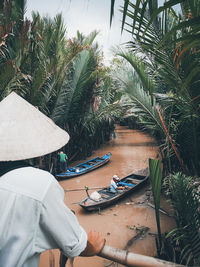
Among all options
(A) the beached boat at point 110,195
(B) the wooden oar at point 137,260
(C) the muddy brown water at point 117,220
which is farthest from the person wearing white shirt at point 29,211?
(A) the beached boat at point 110,195

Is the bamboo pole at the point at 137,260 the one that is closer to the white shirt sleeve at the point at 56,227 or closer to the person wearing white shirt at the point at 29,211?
the person wearing white shirt at the point at 29,211

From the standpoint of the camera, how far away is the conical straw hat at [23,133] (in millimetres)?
1036

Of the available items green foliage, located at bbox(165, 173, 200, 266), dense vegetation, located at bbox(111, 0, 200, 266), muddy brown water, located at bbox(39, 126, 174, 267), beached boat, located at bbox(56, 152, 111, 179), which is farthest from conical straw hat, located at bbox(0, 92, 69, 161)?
beached boat, located at bbox(56, 152, 111, 179)

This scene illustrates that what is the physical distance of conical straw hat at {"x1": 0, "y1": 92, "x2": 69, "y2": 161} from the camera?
1.04 meters

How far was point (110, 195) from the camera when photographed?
6.23m

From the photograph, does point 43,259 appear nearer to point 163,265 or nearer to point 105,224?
point 105,224

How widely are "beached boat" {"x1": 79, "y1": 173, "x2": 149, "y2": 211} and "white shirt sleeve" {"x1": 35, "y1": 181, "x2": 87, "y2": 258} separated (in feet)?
15.9

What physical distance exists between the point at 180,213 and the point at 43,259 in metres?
2.93

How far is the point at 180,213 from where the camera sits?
293 cm

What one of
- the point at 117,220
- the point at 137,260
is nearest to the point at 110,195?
the point at 117,220

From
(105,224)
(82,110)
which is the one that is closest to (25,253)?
(105,224)

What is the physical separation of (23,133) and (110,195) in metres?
5.50

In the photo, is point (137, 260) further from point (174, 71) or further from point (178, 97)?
point (174, 71)

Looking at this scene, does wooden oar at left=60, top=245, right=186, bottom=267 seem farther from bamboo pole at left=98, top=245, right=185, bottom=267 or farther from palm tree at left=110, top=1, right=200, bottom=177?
palm tree at left=110, top=1, right=200, bottom=177
